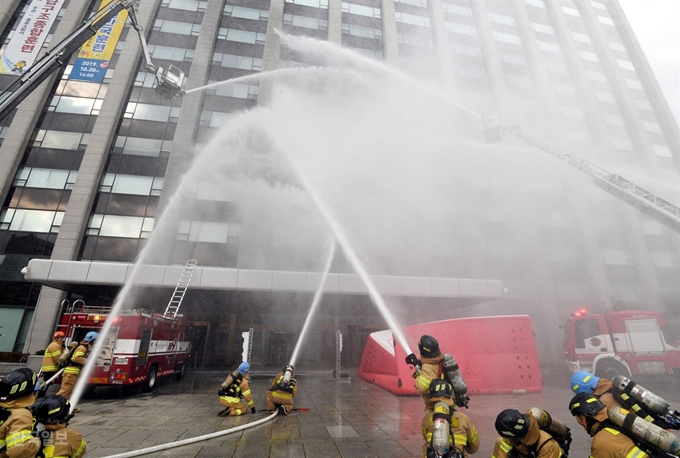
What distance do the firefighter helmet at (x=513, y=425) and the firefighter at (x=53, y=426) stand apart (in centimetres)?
384

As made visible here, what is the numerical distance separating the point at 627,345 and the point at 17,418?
15.0m

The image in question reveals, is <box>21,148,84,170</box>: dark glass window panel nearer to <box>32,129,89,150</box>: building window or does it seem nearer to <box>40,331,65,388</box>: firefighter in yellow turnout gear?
<box>32,129,89,150</box>: building window

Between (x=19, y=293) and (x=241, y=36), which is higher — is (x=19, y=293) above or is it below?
below

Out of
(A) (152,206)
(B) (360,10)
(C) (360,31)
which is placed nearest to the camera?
(A) (152,206)

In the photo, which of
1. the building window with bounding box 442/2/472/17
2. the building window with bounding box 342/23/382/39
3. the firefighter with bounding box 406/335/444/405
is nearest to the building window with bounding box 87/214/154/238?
the firefighter with bounding box 406/335/444/405

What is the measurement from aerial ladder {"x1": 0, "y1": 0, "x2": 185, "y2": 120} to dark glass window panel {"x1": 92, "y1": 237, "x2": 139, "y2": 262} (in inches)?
523

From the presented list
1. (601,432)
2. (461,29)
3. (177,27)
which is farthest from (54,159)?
(461,29)

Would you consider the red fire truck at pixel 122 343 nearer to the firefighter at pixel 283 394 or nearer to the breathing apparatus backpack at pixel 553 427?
the firefighter at pixel 283 394

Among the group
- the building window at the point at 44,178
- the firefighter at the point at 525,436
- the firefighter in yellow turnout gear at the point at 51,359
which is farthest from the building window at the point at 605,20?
the building window at the point at 44,178

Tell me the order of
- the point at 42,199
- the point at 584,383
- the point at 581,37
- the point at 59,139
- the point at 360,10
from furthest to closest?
1. the point at 581,37
2. the point at 360,10
3. the point at 59,139
4. the point at 42,199
5. the point at 584,383

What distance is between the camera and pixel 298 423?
260 inches

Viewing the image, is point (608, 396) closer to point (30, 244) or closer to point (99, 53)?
point (99, 53)

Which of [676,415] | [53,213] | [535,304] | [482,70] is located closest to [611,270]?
[535,304]

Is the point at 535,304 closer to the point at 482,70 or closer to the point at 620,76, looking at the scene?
the point at 482,70
